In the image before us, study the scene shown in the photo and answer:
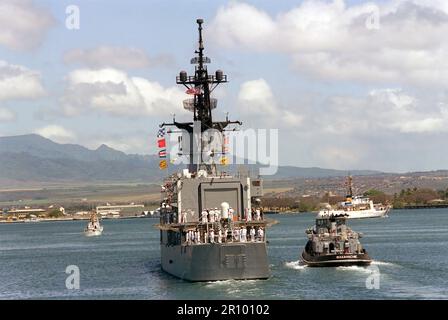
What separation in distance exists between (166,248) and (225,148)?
8716 millimetres

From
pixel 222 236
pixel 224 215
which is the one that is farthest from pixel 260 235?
pixel 222 236

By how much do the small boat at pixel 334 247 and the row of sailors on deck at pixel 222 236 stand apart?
38.4 ft

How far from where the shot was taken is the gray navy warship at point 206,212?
47.4 meters

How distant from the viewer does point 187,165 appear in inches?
2442

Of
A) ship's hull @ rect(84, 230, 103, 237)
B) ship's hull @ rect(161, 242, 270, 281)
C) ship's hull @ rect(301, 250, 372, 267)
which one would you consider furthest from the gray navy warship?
ship's hull @ rect(84, 230, 103, 237)

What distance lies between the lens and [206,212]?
51406mm

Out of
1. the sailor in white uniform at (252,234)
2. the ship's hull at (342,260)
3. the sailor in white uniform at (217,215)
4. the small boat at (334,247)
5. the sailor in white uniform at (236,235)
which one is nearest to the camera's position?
the sailor in white uniform at (236,235)

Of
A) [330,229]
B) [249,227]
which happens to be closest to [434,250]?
[330,229]

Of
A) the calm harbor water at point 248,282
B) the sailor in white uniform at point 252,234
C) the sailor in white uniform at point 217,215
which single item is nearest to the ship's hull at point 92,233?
the calm harbor water at point 248,282

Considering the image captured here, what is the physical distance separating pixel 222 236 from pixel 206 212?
3.56 meters

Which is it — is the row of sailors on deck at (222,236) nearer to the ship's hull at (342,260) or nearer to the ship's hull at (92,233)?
the ship's hull at (342,260)

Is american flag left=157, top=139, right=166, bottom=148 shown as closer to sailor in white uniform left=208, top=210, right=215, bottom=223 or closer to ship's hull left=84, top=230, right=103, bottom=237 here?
sailor in white uniform left=208, top=210, right=215, bottom=223

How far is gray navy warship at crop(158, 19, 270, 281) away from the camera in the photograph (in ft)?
155
